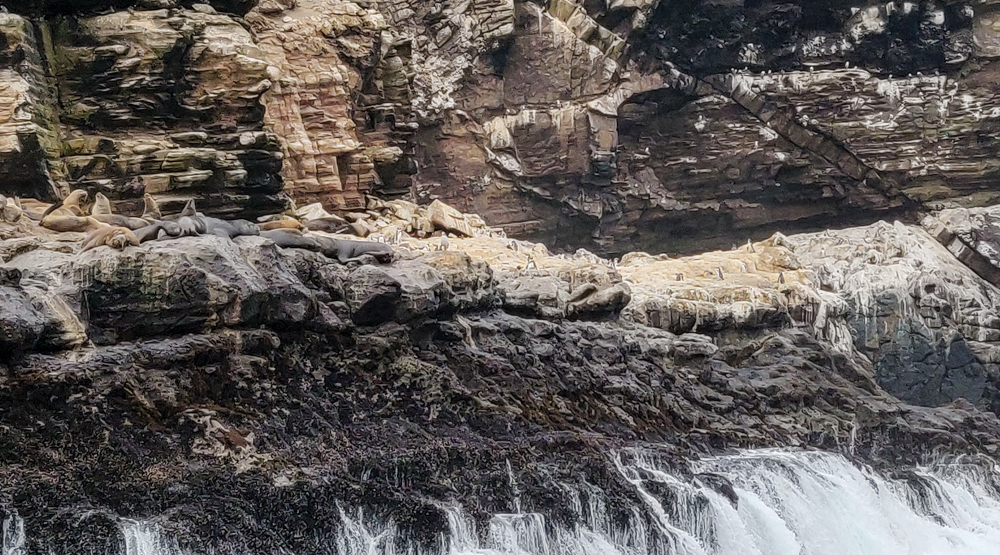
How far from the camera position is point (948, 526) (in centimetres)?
1747

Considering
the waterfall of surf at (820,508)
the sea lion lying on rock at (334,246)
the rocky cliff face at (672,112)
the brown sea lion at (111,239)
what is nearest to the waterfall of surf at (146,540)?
the brown sea lion at (111,239)

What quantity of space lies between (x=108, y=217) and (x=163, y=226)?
5.49 feet

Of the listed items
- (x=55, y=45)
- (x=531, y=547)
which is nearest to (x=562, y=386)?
(x=531, y=547)

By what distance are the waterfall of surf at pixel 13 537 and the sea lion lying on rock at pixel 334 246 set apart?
5.29 metres

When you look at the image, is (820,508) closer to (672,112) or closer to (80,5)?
(80,5)

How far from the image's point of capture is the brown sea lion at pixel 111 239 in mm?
12602

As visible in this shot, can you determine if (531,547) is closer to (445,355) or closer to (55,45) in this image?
(445,355)

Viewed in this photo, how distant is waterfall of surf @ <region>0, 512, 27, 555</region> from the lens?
33.2ft

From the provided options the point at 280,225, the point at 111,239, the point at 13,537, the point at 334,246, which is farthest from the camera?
the point at 280,225

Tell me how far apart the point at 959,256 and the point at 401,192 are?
1262 cm

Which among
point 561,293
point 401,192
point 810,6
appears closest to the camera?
point 561,293

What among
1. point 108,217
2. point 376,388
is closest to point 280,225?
point 108,217

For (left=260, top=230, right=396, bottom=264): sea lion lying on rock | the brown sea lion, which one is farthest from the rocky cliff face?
the brown sea lion

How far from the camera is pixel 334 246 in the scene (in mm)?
15422
